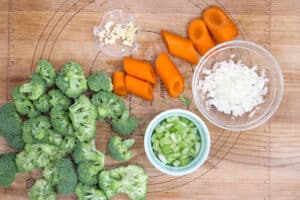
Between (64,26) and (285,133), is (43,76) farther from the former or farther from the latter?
(285,133)

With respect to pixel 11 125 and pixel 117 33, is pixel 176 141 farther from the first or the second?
pixel 11 125

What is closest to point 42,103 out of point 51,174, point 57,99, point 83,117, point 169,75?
point 57,99

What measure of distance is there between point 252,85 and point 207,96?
0.62 feet

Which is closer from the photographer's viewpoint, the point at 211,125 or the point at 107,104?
the point at 107,104

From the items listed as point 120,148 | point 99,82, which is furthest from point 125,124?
point 99,82

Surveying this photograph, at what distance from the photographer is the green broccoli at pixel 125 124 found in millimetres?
2168

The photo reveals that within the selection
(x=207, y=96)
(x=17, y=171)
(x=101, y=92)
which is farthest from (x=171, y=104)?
(x=17, y=171)

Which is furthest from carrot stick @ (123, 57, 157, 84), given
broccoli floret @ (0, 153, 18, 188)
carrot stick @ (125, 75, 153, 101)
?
broccoli floret @ (0, 153, 18, 188)

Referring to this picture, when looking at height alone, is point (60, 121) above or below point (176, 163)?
above

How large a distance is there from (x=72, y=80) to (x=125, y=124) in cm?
27

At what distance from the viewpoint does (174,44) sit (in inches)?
86.7

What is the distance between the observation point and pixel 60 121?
6.95 feet

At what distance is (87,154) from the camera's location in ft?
7.05

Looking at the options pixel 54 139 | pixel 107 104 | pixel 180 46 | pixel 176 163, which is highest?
pixel 180 46
